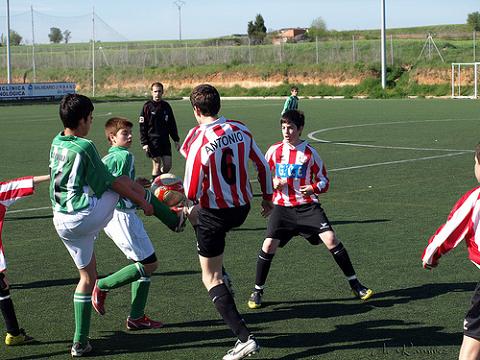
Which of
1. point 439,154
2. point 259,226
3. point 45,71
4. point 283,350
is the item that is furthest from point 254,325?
point 45,71

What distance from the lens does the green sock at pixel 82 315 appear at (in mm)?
6684

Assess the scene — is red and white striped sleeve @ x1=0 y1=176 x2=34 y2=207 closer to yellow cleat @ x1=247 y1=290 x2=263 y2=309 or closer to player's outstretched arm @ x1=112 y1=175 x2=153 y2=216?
player's outstretched arm @ x1=112 y1=175 x2=153 y2=216

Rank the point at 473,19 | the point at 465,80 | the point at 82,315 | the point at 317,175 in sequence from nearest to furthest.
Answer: the point at 82,315 → the point at 317,175 → the point at 465,80 → the point at 473,19

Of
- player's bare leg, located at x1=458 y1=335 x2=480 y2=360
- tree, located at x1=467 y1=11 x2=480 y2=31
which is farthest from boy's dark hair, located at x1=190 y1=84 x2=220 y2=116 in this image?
tree, located at x1=467 y1=11 x2=480 y2=31

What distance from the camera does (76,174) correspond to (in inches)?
251

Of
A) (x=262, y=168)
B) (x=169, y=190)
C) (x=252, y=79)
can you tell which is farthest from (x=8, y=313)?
(x=252, y=79)

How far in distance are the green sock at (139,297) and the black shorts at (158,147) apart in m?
8.13

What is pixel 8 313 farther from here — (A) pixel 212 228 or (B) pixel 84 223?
(A) pixel 212 228

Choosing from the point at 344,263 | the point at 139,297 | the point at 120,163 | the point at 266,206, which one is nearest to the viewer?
the point at 266,206

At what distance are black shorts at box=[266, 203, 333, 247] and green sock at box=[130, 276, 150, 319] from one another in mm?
1556

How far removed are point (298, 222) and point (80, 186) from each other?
2682 mm

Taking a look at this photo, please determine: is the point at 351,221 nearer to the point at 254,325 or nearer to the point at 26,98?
the point at 254,325

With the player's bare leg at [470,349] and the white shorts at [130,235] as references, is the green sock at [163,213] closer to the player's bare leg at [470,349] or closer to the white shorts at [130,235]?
the white shorts at [130,235]

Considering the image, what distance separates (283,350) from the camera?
682cm
